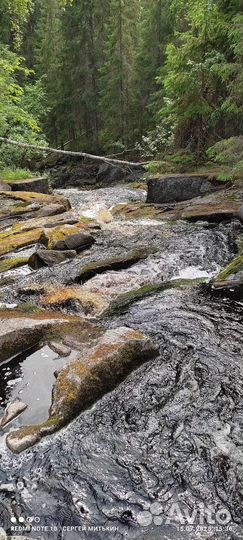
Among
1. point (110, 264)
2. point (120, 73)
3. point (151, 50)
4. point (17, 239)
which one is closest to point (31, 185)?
point (17, 239)

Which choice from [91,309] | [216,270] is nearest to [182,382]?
[91,309]

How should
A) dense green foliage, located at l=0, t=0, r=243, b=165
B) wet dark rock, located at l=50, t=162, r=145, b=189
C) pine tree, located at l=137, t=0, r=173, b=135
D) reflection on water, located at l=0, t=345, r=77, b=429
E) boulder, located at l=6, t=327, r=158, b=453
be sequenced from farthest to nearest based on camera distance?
1. pine tree, located at l=137, t=0, r=173, b=135
2. wet dark rock, located at l=50, t=162, r=145, b=189
3. dense green foliage, located at l=0, t=0, r=243, b=165
4. reflection on water, located at l=0, t=345, r=77, b=429
5. boulder, located at l=6, t=327, r=158, b=453

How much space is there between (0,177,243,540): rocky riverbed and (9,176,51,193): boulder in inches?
354

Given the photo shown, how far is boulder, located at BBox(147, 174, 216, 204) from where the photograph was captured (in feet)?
42.7

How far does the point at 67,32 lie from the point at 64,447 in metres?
36.5

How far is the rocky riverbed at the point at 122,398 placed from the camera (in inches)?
110

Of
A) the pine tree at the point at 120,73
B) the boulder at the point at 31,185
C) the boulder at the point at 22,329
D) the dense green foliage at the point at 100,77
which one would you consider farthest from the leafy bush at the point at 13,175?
the boulder at the point at 22,329

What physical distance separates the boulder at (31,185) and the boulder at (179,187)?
5.71 m

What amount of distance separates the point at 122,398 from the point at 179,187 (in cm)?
1043

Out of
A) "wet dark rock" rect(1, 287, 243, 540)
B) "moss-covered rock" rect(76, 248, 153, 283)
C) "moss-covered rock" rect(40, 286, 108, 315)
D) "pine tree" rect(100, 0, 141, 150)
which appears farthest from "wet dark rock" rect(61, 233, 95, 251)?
"pine tree" rect(100, 0, 141, 150)

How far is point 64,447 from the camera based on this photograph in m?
3.34

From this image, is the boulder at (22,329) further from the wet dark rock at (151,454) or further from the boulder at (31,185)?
the boulder at (31,185)

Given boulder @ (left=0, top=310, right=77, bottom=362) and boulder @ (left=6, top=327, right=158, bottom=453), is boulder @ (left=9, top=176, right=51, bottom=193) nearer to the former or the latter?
boulder @ (left=0, top=310, right=77, bottom=362)

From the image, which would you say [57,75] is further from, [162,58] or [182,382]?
[182,382]
